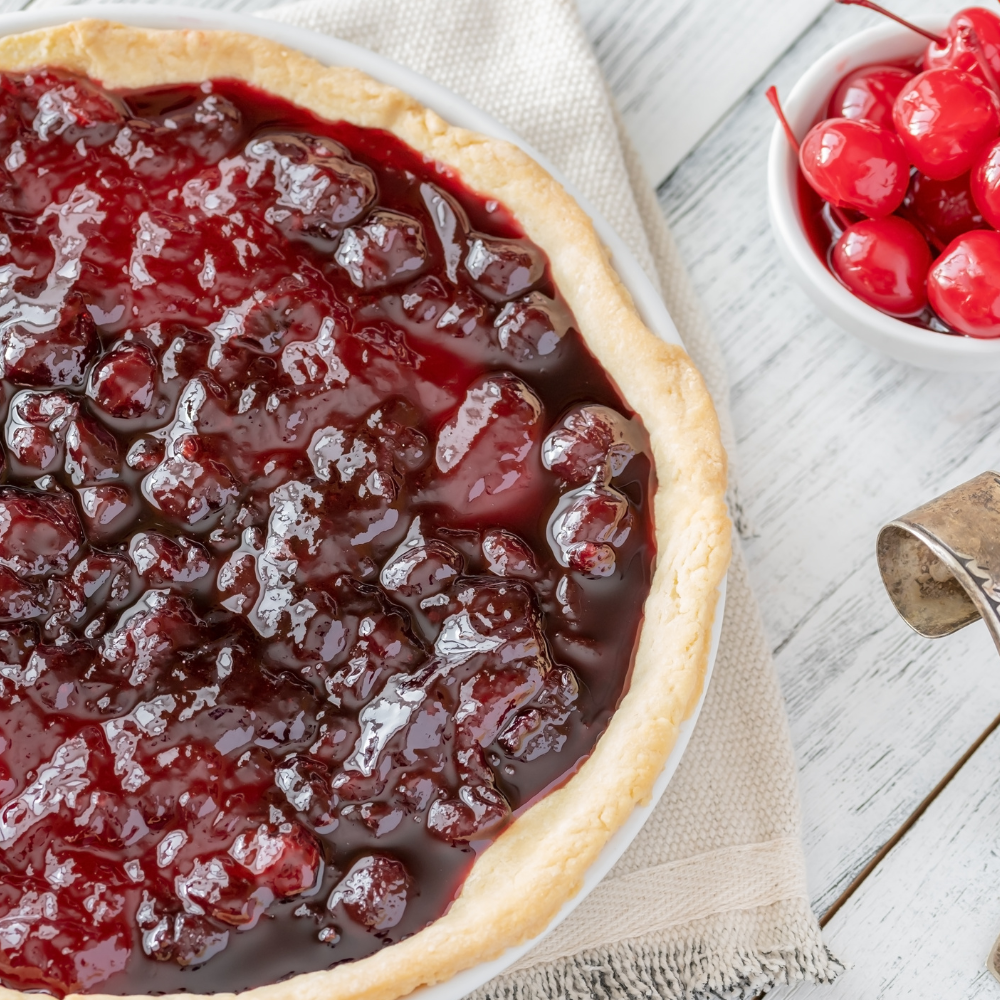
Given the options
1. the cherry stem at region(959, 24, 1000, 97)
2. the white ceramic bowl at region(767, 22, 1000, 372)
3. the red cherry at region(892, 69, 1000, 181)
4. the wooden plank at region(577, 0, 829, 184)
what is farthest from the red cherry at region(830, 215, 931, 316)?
the wooden plank at region(577, 0, 829, 184)

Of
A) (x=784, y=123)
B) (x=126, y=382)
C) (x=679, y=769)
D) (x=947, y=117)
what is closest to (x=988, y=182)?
(x=947, y=117)

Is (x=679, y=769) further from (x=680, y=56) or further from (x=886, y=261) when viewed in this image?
(x=680, y=56)

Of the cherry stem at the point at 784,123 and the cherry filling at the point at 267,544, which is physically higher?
the cherry stem at the point at 784,123

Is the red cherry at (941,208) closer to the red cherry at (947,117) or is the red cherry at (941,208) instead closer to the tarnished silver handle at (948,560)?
the red cherry at (947,117)

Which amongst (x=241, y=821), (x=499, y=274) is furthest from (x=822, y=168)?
(x=241, y=821)

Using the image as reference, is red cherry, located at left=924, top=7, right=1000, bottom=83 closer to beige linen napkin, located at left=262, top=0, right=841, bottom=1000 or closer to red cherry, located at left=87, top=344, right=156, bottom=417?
beige linen napkin, located at left=262, top=0, right=841, bottom=1000

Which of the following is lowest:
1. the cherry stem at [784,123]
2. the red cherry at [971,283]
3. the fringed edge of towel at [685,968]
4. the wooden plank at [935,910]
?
the fringed edge of towel at [685,968]

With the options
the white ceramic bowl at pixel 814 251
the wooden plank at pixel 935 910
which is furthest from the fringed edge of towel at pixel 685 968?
the white ceramic bowl at pixel 814 251
